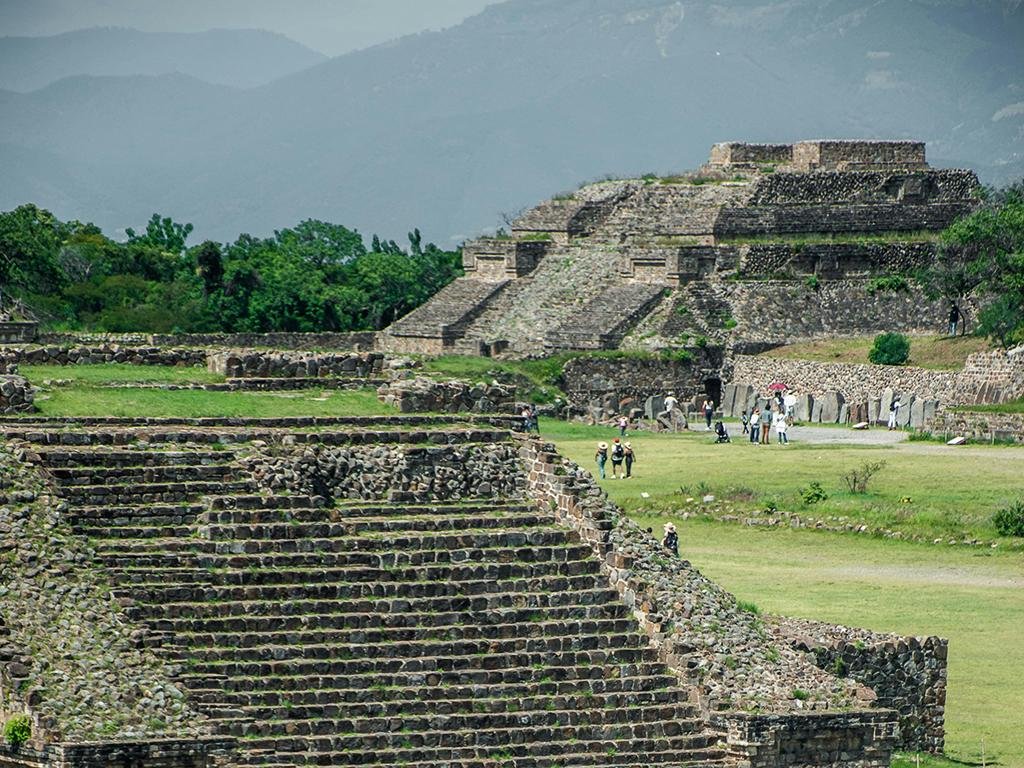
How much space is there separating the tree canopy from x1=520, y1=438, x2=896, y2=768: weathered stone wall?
40535 mm

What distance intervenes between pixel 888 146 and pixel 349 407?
155 feet

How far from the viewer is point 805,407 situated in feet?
217

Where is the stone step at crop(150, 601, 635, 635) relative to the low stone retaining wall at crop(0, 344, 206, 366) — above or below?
below

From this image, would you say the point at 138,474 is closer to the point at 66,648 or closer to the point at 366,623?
the point at 366,623

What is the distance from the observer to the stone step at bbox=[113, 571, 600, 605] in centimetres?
3084

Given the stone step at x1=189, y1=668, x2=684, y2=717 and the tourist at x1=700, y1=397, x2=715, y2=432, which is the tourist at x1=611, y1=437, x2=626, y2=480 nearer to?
the tourist at x1=700, y1=397, x2=715, y2=432

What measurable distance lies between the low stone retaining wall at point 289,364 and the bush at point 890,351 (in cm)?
2910

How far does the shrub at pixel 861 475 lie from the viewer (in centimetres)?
5059

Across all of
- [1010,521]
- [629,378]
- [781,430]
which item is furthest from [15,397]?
[629,378]

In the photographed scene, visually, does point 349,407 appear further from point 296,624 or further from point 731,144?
point 731,144

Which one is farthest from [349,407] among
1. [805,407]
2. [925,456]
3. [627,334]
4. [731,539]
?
[627,334]

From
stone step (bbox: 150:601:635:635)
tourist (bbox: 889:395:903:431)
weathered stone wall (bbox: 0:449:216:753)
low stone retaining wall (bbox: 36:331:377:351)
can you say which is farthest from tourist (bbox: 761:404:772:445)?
weathered stone wall (bbox: 0:449:216:753)

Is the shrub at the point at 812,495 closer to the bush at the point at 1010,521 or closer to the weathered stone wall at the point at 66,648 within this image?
the bush at the point at 1010,521

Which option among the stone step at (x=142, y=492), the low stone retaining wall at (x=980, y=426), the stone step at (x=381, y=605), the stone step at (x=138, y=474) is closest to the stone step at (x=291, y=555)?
the stone step at (x=381, y=605)
